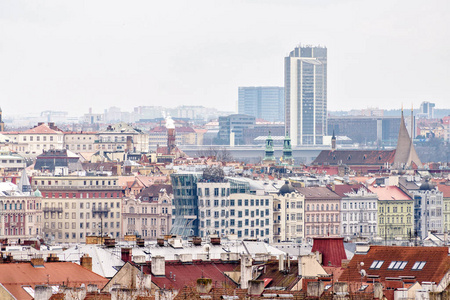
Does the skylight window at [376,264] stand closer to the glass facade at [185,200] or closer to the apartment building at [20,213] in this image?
the glass facade at [185,200]

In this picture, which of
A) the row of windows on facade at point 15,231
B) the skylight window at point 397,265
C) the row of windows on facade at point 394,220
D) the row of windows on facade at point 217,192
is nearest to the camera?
the skylight window at point 397,265

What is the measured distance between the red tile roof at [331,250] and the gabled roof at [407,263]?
3.81m

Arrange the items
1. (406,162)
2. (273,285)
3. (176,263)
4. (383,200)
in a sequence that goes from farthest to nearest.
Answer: (406,162)
(383,200)
(176,263)
(273,285)

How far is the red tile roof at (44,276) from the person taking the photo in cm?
4169

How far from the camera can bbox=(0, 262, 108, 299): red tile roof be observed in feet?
137

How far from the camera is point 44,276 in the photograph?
44188 mm

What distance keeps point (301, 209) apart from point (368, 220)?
312 inches

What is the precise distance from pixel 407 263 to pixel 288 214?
83.3 m

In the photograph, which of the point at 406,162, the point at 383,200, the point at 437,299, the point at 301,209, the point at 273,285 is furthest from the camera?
the point at 406,162

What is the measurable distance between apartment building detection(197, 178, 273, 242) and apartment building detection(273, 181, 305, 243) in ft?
4.68

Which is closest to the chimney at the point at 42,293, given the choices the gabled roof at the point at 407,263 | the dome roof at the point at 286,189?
the gabled roof at the point at 407,263

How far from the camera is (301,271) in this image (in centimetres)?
4222

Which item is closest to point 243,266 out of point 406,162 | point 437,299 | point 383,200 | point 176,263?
point 176,263

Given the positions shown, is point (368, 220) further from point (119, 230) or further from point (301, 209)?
point (119, 230)
